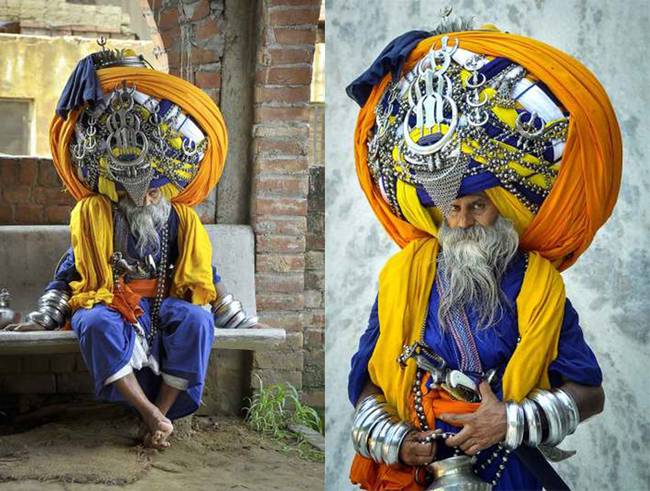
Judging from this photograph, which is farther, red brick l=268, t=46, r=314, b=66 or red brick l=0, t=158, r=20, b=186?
red brick l=0, t=158, r=20, b=186

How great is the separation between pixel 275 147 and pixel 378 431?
2447mm

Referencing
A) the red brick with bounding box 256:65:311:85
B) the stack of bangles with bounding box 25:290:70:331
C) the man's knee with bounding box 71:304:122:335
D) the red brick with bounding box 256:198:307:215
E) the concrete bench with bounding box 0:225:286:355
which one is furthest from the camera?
the red brick with bounding box 256:198:307:215

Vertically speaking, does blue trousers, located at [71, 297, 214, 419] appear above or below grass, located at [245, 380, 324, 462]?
above

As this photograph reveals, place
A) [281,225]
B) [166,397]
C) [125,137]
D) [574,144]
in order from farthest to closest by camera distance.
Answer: [281,225] < [166,397] < [125,137] < [574,144]

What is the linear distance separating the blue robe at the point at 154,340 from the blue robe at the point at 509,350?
160cm

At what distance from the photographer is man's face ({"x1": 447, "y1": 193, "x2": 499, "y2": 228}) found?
230 cm

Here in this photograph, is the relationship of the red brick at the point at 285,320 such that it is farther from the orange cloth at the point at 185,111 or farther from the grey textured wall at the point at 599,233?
the grey textured wall at the point at 599,233

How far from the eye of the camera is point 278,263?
4648mm

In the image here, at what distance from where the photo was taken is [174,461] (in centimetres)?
407

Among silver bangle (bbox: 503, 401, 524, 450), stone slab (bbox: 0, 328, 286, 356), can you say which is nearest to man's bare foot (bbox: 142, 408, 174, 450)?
stone slab (bbox: 0, 328, 286, 356)

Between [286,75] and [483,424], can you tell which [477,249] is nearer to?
[483,424]

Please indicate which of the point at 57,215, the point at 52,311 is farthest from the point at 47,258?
the point at 52,311

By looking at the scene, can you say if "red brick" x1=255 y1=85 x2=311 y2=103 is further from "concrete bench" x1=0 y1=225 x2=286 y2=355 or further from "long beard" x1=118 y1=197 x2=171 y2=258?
"long beard" x1=118 y1=197 x2=171 y2=258

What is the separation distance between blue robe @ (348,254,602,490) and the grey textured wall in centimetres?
A: 29
